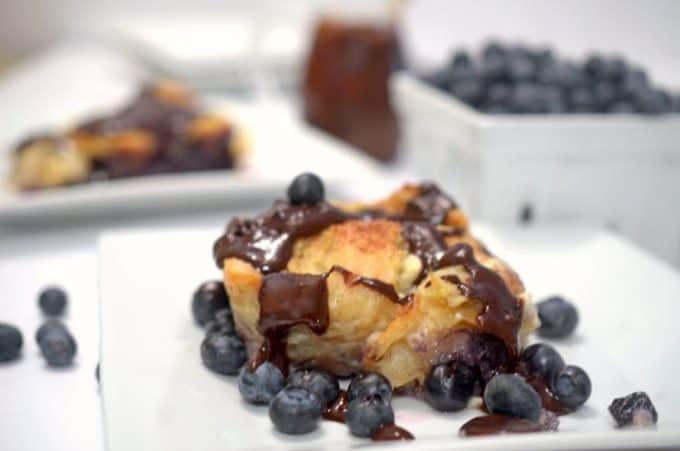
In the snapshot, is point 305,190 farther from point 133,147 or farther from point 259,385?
point 133,147

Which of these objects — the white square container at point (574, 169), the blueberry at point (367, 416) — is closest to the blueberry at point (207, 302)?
the blueberry at point (367, 416)

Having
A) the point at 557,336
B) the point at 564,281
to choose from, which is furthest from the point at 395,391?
the point at 564,281

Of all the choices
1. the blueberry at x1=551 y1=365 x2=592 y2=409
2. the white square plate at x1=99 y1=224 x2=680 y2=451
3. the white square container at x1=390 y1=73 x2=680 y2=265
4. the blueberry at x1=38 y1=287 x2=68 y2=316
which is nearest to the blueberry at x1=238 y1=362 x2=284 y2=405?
the white square plate at x1=99 y1=224 x2=680 y2=451

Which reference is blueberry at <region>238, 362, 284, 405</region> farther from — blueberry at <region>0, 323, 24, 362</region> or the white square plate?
blueberry at <region>0, 323, 24, 362</region>

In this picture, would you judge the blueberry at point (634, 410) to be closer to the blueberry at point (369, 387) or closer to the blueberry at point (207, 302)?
the blueberry at point (369, 387)

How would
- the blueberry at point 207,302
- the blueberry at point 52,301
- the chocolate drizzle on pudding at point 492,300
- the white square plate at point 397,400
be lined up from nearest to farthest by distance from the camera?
the white square plate at point 397,400 < the chocolate drizzle on pudding at point 492,300 < the blueberry at point 207,302 < the blueberry at point 52,301

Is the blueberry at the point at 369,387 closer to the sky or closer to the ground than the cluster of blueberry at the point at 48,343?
closer to the ground

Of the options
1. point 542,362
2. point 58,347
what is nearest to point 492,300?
point 542,362
